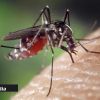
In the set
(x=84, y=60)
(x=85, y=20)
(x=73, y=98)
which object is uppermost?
(x=85, y=20)

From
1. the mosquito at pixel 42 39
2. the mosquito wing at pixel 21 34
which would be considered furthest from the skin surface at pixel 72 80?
the mosquito wing at pixel 21 34

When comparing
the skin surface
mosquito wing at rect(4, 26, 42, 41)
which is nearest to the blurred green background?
mosquito wing at rect(4, 26, 42, 41)

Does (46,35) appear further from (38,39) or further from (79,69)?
(79,69)

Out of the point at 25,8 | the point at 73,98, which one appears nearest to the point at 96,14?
the point at 25,8

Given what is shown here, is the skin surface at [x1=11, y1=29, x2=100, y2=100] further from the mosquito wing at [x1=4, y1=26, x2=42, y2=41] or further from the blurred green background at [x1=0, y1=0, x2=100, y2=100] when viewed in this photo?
the blurred green background at [x1=0, y1=0, x2=100, y2=100]

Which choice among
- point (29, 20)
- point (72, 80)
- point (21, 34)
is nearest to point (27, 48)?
point (21, 34)

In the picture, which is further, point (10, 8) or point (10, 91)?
point (10, 8)

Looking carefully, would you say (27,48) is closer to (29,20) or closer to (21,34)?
(21,34)
